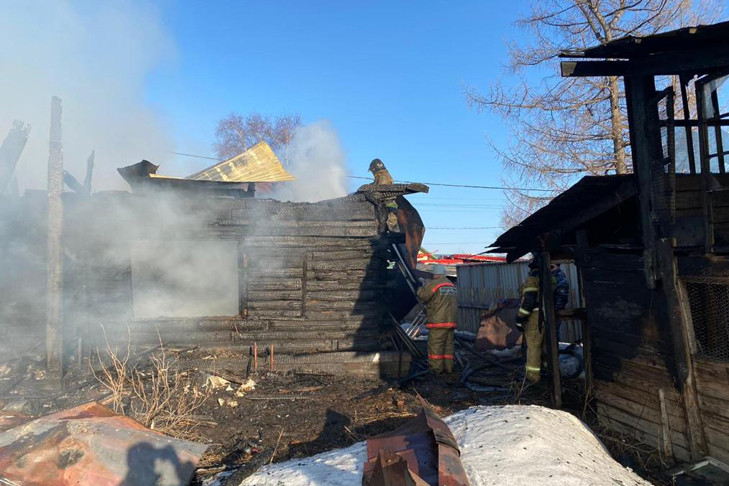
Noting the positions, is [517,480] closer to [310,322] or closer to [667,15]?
[310,322]

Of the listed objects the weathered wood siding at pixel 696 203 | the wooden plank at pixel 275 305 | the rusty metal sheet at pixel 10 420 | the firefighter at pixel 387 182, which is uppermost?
the firefighter at pixel 387 182

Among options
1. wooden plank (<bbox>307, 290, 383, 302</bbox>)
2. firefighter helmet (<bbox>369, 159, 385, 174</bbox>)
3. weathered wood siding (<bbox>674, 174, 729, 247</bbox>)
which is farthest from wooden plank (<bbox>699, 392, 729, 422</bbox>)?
firefighter helmet (<bbox>369, 159, 385, 174</bbox>)

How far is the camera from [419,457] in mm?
3564

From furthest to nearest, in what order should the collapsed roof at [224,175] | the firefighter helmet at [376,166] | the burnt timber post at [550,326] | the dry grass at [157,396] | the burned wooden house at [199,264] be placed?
the firefighter helmet at [376,166] → the collapsed roof at [224,175] → the burned wooden house at [199,264] → the burnt timber post at [550,326] → the dry grass at [157,396]

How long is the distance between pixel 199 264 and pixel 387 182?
442 cm

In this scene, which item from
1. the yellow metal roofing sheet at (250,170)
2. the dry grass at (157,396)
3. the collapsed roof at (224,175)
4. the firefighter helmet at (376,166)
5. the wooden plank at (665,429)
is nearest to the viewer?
the wooden plank at (665,429)

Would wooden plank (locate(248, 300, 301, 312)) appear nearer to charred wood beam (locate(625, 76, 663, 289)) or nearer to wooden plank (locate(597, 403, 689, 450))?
wooden plank (locate(597, 403, 689, 450))

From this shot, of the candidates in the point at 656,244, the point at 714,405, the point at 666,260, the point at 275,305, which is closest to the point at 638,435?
the point at 714,405

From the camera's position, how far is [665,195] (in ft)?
15.6

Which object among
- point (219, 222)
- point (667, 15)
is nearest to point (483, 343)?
point (219, 222)

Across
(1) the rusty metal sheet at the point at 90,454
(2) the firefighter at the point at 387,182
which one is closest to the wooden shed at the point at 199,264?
(2) the firefighter at the point at 387,182

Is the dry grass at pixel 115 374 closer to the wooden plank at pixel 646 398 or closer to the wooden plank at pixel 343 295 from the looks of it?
the wooden plank at pixel 343 295

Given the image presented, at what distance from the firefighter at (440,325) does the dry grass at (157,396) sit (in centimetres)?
427

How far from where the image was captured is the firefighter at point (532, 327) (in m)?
7.64
